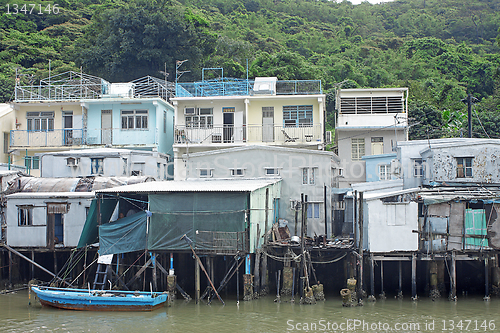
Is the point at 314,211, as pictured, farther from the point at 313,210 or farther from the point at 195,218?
the point at 195,218

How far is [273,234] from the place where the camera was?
2439cm

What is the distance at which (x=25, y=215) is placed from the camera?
947 inches

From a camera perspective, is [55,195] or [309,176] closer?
[55,195]

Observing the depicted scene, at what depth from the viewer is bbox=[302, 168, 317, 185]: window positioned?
27350 millimetres

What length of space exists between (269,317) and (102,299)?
643cm

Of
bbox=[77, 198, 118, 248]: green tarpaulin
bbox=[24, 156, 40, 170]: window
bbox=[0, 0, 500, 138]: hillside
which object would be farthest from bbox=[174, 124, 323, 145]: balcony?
bbox=[77, 198, 118, 248]: green tarpaulin

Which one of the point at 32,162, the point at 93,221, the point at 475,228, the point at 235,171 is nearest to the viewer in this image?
the point at 475,228

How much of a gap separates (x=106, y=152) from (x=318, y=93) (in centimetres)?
1366

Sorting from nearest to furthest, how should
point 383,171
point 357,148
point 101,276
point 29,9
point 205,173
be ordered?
point 101,276 → point 205,173 → point 383,171 → point 357,148 → point 29,9

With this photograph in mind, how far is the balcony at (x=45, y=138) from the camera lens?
3347 cm

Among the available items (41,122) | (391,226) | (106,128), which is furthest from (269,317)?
(41,122)

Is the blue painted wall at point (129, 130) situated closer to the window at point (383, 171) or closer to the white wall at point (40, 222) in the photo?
the white wall at point (40, 222)

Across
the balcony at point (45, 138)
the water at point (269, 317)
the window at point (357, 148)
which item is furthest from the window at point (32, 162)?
the window at point (357, 148)

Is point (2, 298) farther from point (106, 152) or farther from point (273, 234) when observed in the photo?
point (273, 234)
